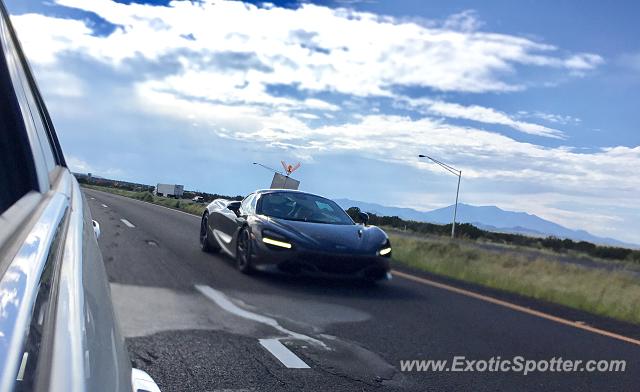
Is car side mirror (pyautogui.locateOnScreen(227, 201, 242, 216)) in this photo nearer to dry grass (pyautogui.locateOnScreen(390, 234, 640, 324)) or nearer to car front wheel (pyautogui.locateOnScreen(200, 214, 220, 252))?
car front wheel (pyautogui.locateOnScreen(200, 214, 220, 252))

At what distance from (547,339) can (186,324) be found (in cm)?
334

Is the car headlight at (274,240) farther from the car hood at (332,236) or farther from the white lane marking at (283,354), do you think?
the white lane marking at (283,354)

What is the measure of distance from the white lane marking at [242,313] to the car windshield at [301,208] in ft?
6.36

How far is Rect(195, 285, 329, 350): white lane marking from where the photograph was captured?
19.3ft

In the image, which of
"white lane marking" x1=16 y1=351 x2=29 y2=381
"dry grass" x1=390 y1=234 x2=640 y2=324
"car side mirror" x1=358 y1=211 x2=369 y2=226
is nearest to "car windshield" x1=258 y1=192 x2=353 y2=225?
"car side mirror" x1=358 y1=211 x2=369 y2=226

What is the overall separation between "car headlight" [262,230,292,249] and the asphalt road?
1.69 feet

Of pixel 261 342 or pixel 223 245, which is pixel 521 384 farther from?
pixel 223 245

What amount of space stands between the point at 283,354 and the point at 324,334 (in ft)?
2.89

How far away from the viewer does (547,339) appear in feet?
21.6

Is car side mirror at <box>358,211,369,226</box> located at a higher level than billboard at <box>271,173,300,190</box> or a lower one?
lower

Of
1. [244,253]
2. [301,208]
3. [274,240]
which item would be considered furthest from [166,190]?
[274,240]

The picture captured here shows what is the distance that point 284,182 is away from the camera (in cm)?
2733

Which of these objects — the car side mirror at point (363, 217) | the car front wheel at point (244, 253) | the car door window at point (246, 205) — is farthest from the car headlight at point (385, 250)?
the car door window at point (246, 205)

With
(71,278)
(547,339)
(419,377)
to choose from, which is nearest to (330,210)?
(547,339)
